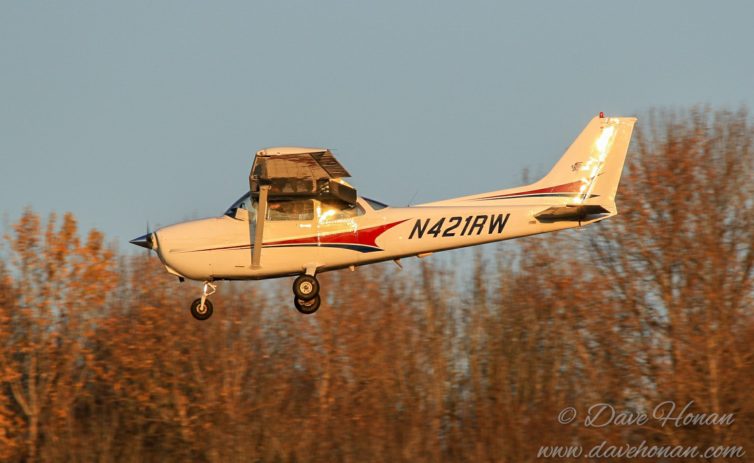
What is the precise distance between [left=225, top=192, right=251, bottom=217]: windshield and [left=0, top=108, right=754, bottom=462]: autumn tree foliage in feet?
37.3

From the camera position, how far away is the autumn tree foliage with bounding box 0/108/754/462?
2606 cm

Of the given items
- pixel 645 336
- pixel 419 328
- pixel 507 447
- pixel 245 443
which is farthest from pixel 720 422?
pixel 245 443

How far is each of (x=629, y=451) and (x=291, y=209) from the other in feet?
41.1

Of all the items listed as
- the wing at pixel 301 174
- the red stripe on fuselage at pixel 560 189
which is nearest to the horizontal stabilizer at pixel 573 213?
the red stripe on fuselage at pixel 560 189

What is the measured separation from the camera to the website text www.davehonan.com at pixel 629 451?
24562 mm

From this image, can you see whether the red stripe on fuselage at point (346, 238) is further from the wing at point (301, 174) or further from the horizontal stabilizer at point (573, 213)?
the horizontal stabilizer at point (573, 213)

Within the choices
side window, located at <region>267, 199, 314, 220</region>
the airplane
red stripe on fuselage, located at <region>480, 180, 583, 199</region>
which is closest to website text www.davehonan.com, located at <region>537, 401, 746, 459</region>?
red stripe on fuselage, located at <region>480, 180, 583, 199</region>

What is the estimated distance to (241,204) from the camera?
637 inches

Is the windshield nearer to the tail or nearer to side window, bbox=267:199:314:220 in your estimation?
side window, bbox=267:199:314:220

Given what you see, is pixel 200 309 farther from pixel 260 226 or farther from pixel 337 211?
pixel 337 211

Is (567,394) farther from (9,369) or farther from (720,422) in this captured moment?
(9,369)

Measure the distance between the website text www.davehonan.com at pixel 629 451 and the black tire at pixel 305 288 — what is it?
10.8 meters

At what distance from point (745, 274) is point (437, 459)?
8.31 metres

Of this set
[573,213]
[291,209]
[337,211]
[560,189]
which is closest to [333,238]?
[337,211]
